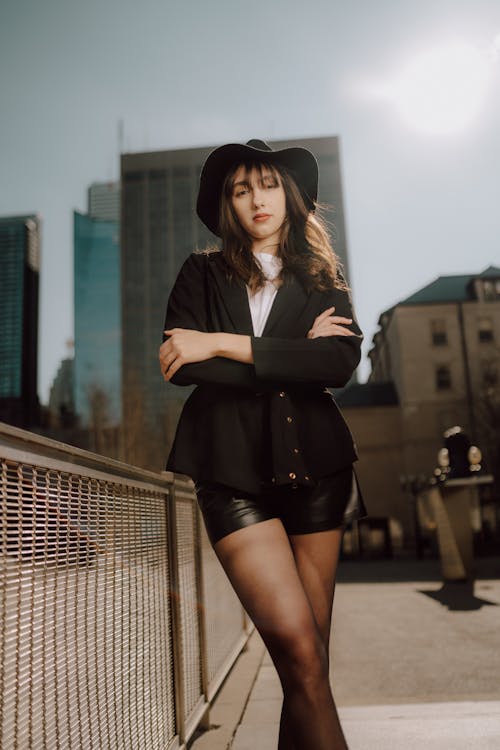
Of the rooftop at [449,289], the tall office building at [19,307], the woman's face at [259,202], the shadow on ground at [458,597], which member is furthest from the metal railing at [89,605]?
the tall office building at [19,307]

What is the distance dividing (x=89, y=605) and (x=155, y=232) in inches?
3355

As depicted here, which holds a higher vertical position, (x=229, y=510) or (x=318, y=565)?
(x=229, y=510)

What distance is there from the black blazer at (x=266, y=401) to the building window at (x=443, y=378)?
1670 inches

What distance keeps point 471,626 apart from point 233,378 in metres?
6.23

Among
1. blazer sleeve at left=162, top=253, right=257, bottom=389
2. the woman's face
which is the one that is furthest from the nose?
blazer sleeve at left=162, top=253, right=257, bottom=389

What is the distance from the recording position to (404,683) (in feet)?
16.1

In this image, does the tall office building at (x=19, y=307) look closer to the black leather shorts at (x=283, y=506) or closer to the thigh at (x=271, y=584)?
the black leather shorts at (x=283, y=506)

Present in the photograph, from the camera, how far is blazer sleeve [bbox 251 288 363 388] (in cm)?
200

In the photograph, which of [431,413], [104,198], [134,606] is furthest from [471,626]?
[104,198]

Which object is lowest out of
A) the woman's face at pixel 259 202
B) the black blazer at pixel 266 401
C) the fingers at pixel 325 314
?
the black blazer at pixel 266 401

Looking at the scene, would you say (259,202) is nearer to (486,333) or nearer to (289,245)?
(289,245)

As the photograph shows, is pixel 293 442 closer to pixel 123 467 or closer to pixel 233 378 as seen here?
pixel 233 378

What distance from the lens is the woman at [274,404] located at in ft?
5.90

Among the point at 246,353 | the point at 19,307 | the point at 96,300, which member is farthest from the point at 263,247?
the point at 19,307
